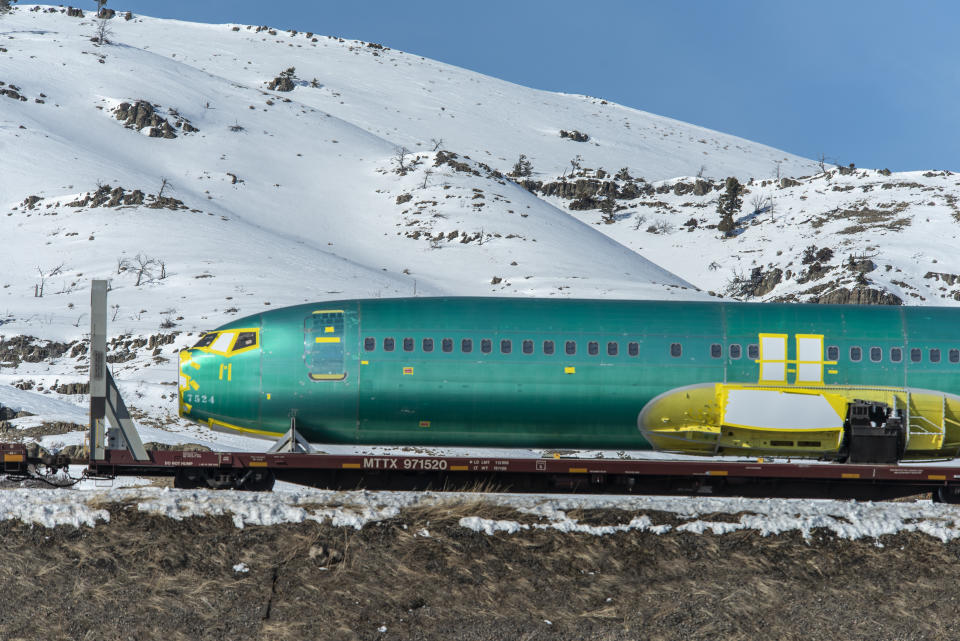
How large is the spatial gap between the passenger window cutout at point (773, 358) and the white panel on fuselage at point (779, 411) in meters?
0.40

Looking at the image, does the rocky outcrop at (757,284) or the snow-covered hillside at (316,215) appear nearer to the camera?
the snow-covered hillside at (316,215)

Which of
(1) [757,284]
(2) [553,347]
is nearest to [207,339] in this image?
(2) [553,347]

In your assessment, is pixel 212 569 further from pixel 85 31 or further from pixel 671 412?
pixel 85 31

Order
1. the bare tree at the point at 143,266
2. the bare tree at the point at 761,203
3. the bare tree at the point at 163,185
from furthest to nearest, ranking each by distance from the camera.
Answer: the bare tree at the point at 761,203
the bare tree at the point at 163,185
the bare tree at the point at 143,266

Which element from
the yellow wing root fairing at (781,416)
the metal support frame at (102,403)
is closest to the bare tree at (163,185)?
the metal support frame at (102,403)

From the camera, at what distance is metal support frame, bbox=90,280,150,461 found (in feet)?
67.8

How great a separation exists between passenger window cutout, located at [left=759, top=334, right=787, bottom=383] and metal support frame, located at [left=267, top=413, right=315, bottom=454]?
11265mm

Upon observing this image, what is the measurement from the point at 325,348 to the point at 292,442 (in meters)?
2.40

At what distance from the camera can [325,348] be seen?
24.0 metres

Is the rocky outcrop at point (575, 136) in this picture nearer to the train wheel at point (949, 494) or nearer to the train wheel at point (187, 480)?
the train wheel at point (949, 494)

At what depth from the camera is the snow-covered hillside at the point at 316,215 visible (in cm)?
7075

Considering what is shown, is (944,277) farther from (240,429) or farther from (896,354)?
(240,429)

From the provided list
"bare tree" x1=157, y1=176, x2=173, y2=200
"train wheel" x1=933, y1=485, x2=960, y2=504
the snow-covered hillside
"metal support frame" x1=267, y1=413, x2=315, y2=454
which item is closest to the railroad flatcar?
"metal support frame" x1=267, y1=413, x2=315, y2=454

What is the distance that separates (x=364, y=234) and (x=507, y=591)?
93137mm
